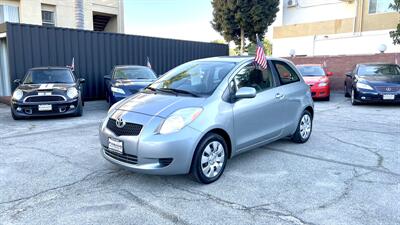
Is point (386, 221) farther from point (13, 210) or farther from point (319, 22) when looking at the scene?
point (319, 22)

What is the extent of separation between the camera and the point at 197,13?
88.4 feet

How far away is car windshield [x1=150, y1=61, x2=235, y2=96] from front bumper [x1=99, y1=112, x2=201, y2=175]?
773 millimetres

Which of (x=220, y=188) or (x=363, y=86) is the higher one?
(x=363, y=86)

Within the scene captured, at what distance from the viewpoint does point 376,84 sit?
10516 mm

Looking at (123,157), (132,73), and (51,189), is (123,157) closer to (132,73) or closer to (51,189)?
(51,189)

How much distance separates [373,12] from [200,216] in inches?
834

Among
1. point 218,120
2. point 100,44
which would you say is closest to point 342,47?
point 100,44

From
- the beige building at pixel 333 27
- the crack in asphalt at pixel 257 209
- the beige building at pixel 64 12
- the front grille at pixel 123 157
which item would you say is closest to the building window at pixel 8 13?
the beige building at pixel 64 12

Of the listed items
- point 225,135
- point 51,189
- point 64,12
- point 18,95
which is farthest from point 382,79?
point 64,12

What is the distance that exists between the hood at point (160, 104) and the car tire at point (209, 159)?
0.46 metres

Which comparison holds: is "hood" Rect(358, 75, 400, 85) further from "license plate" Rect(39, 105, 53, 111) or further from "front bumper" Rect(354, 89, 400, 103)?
"license plate" Rect(39, 105, 53, 111)

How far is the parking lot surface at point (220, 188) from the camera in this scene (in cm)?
323

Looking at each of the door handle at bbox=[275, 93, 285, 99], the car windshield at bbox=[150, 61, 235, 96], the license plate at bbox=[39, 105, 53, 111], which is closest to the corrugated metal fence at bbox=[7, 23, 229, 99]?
the license plate at bbox=[39, 105, 53, 111]

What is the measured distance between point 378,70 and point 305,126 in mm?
7119
